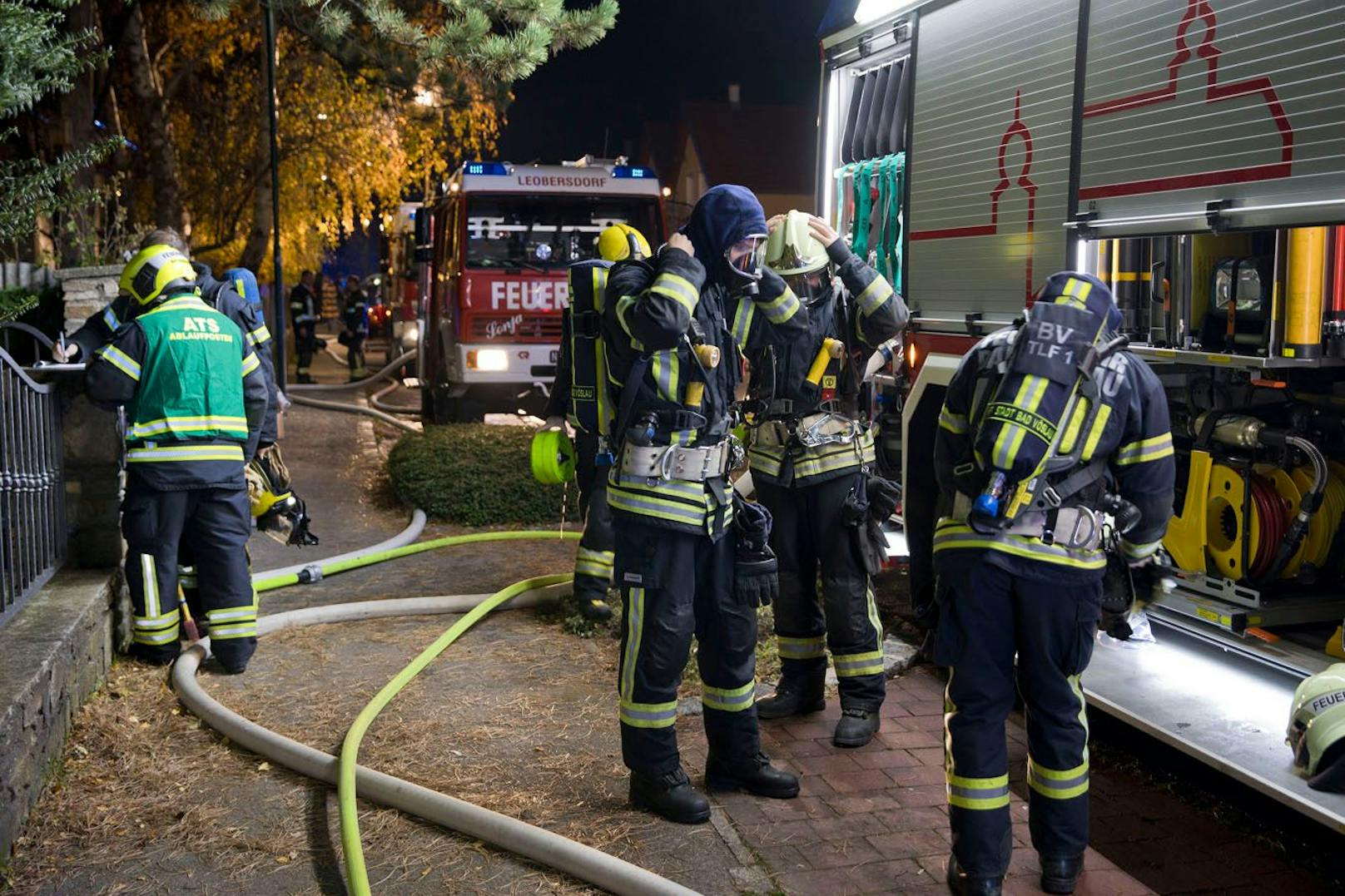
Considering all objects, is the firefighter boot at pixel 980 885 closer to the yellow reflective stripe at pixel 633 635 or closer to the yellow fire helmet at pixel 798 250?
the yellow reflective stripe at pixel 633 635

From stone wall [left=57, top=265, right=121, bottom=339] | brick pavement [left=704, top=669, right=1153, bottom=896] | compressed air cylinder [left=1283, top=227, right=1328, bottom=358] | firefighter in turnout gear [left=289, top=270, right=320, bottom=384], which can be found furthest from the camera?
firefighter in turnout gear [left=289, top=270, right=320, bottom=384]

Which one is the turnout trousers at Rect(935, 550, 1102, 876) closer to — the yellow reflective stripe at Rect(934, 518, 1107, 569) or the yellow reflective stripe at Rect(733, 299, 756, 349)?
the yellow reflective stripe at Rect(934, 518, 1107, 569)

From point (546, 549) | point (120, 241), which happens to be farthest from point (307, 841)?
point (120, 241)

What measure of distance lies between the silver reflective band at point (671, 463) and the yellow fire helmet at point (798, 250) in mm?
1057

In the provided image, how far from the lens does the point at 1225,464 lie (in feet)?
16.0

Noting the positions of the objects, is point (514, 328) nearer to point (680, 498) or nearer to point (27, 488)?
point (27, 488)

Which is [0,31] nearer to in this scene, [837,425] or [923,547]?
[837,425]

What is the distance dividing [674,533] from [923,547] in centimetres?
93

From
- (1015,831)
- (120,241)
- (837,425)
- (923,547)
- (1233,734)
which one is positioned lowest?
(1015,831)

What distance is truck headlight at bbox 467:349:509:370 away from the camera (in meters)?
12.0

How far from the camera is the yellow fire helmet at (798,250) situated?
15.4 ft

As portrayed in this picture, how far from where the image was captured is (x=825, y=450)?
15.3 ft

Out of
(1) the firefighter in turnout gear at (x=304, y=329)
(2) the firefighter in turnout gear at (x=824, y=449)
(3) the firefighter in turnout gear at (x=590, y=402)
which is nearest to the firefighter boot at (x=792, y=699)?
(2) the firefighter in turnout gear at (x=824, y=449)

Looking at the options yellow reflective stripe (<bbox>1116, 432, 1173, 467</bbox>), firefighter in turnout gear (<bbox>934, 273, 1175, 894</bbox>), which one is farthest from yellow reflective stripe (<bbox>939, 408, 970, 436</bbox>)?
yellow reflective stripe (<bbox>1116, 432, 1173, 467</bbox>)
